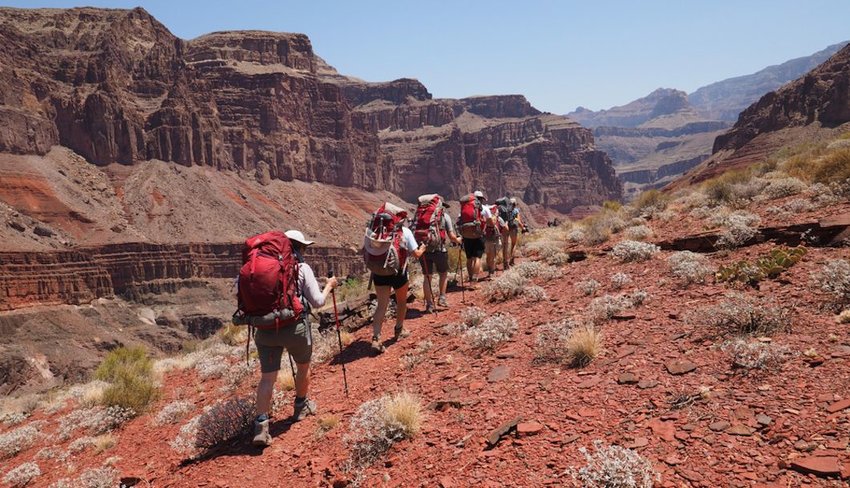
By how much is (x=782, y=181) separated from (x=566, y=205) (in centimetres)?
18353

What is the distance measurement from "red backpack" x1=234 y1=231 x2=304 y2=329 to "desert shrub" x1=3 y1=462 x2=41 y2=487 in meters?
3.97

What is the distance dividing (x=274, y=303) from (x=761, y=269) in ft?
20.4

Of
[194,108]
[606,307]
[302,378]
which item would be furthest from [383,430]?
[194,108]

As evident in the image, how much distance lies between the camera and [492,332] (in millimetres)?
6895

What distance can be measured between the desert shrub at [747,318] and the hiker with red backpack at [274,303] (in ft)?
14.3

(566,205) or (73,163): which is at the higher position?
(73,163)

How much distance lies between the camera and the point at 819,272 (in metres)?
5.98

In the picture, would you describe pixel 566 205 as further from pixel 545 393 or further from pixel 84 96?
pixel 545 393

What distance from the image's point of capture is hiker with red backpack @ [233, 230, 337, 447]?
5.34 metres

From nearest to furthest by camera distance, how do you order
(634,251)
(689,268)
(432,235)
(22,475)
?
(22,475)
(689,268)
(432,235)
(634,251)

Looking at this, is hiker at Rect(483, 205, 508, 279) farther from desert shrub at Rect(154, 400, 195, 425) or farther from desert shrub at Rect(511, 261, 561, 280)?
desert shrub at Rect(154, 400, 195, 425)

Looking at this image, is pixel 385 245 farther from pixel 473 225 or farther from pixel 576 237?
pixel 576 237

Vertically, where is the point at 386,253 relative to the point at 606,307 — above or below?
above

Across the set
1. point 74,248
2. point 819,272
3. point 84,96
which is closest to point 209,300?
point 74,248
